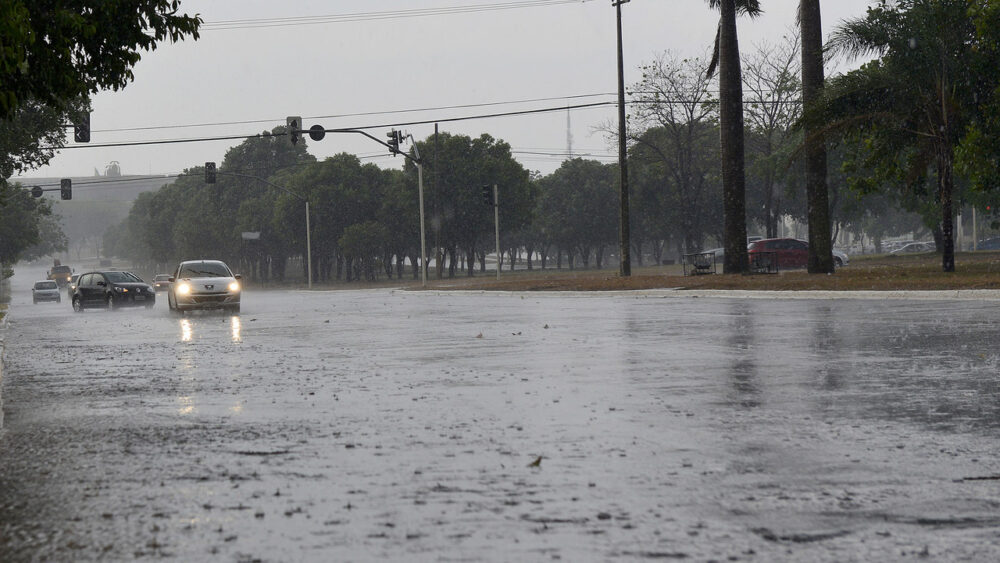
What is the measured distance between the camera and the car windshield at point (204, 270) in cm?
3406

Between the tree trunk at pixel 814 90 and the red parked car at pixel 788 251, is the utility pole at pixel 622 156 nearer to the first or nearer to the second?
the tree trunk at pixel 814 90

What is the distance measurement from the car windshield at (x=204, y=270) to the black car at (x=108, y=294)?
4.59m

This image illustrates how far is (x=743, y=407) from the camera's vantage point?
9914mm

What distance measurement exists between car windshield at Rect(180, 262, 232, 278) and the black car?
459 centimetres

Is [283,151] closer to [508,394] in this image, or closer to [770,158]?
[770,158]

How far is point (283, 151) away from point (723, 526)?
110 meters

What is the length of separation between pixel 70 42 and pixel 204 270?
22.6 metres

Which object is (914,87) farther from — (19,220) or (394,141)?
(19,220)

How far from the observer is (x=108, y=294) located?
126ft

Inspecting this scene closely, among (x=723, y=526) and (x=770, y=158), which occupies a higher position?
(x=770, y=158)

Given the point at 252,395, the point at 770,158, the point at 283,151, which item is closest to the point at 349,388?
the point at 252,395

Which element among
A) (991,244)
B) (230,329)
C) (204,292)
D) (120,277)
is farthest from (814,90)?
(991,244)

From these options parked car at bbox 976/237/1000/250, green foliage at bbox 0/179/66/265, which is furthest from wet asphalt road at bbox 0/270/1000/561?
parked car at bbox 976/237/1000/250

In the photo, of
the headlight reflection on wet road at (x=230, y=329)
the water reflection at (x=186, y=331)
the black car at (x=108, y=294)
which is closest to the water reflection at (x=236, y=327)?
the headlight reflection on wet road at (x=230, y=329)
